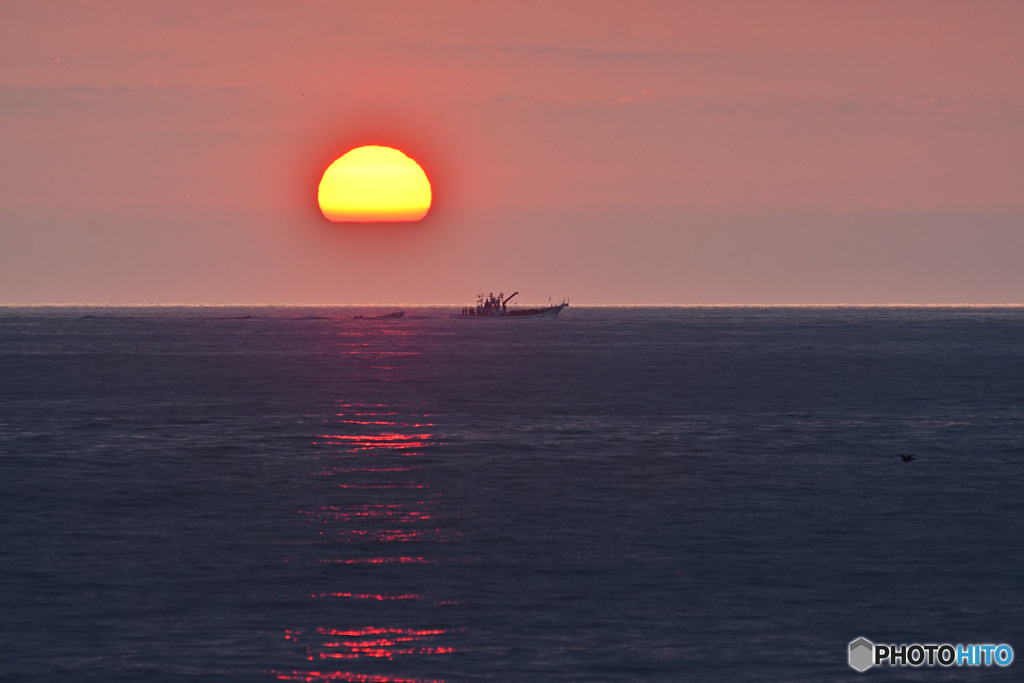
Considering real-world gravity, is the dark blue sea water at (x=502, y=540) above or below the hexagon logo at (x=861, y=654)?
above

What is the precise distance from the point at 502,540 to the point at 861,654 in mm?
11635

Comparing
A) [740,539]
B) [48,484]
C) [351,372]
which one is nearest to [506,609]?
[740,539]

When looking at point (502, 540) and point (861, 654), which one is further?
point (502, 540)

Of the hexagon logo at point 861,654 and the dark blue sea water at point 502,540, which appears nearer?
the hexagon logo at point 861,654

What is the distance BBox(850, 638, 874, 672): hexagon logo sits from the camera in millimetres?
20141

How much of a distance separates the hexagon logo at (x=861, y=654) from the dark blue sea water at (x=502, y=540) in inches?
8.6

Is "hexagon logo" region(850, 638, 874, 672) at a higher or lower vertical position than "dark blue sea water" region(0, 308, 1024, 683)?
lower

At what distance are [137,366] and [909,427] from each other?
85167 millimetres

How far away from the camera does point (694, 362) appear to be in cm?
12769

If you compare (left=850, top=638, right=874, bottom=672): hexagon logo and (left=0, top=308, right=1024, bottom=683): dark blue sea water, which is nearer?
(left=850, top=638, right=874, bottom=672): hexagon logo

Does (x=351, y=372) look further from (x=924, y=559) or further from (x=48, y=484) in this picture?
(x=924, y=559)

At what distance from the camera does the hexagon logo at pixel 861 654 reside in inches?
793

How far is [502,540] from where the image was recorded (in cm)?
3006

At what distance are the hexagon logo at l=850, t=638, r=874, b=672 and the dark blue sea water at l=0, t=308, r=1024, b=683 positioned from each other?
219 mm
